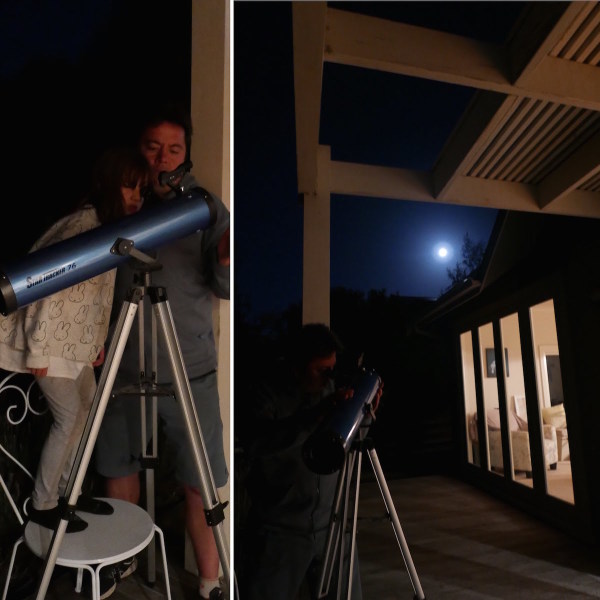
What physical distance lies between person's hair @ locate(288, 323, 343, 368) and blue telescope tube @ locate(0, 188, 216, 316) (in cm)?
37

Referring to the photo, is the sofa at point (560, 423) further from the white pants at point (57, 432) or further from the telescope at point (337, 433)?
the white pants at point (57, 432)

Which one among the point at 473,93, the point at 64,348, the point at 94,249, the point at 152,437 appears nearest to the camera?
the point at 94,249

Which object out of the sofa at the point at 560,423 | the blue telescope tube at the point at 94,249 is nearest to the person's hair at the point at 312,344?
the blue telescope tube at the point at 94,249

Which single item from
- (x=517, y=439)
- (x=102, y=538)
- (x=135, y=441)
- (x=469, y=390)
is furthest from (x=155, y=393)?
(x=517, y=439)

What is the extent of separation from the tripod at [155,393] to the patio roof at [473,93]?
0.56 metres

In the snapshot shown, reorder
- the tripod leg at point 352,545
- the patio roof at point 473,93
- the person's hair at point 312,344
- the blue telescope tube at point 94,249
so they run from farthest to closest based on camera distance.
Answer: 1. the patio roof at point 473,93
2. the person's hair at point 312,344
3. the tripod leg at point 352,545
4. the blue telescope tube at point 94,249

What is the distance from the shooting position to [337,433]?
2.41 feet

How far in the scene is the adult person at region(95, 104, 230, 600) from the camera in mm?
949

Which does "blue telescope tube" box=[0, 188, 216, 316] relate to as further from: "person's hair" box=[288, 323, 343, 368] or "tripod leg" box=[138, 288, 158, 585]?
"person's hair" box=[288, 323, 343, 368]

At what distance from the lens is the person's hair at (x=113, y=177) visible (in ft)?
3.05

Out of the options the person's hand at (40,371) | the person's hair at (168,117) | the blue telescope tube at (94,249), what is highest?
the person's hair at (168,117)

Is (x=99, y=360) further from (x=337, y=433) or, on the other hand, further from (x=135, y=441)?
(x=337, y=433)

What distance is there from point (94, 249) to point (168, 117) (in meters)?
0.53

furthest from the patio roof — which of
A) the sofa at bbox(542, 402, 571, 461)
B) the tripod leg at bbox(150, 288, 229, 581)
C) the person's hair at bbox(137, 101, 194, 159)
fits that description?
the sofa at bbox(542, 402, 571, 461)
